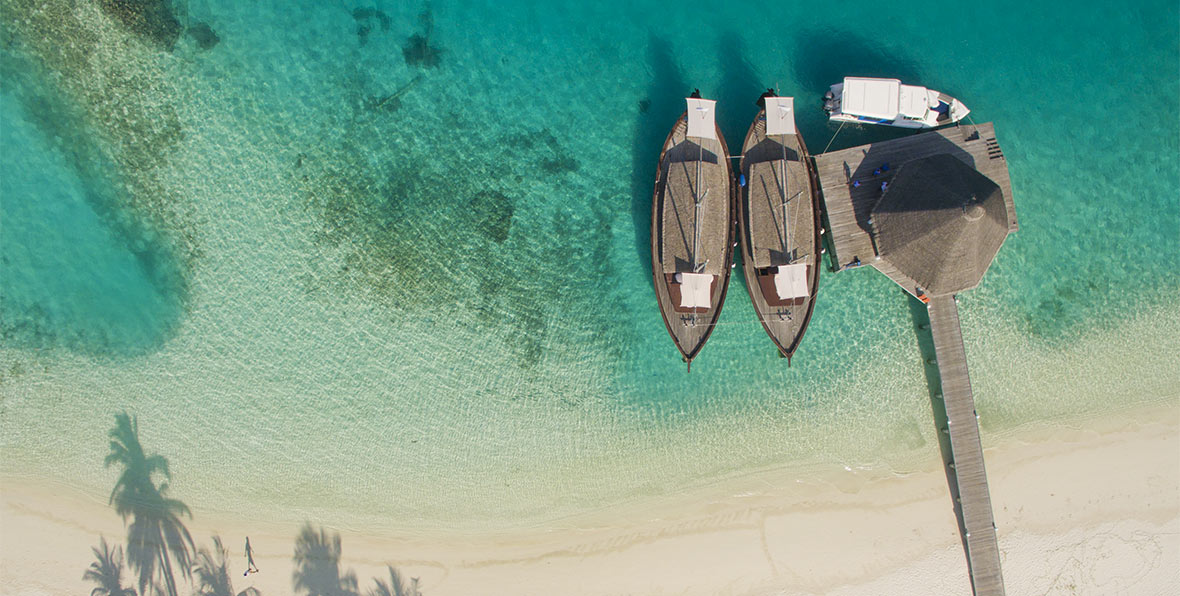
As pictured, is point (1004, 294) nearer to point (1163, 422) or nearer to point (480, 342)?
point (1163, 422)

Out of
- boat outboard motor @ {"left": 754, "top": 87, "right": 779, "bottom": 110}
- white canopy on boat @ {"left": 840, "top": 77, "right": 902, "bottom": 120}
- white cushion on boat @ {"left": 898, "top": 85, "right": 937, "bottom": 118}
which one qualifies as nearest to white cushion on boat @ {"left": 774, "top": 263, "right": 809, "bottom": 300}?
boat outboard motor @ {"left": 754, "top": 87, "right": 779, "bottom": 110}

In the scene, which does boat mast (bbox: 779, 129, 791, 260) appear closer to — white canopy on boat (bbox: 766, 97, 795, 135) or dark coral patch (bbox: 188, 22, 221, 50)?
white canopy on boat (bbox: 766, 97, 795, 135)

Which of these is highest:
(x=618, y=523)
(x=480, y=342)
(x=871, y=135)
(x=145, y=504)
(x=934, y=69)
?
(x=934, y=69)

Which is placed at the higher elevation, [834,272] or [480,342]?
[834,272]

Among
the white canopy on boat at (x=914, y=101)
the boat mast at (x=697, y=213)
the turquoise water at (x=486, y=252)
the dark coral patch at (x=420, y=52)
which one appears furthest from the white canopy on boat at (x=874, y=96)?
the dark coral patch at (x=420, y=52)

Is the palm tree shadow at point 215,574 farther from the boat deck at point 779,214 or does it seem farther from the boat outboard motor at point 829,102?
the boat outboard motor at point 829,102

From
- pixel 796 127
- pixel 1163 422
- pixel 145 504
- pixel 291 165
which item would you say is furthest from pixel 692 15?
pixel 145 504
